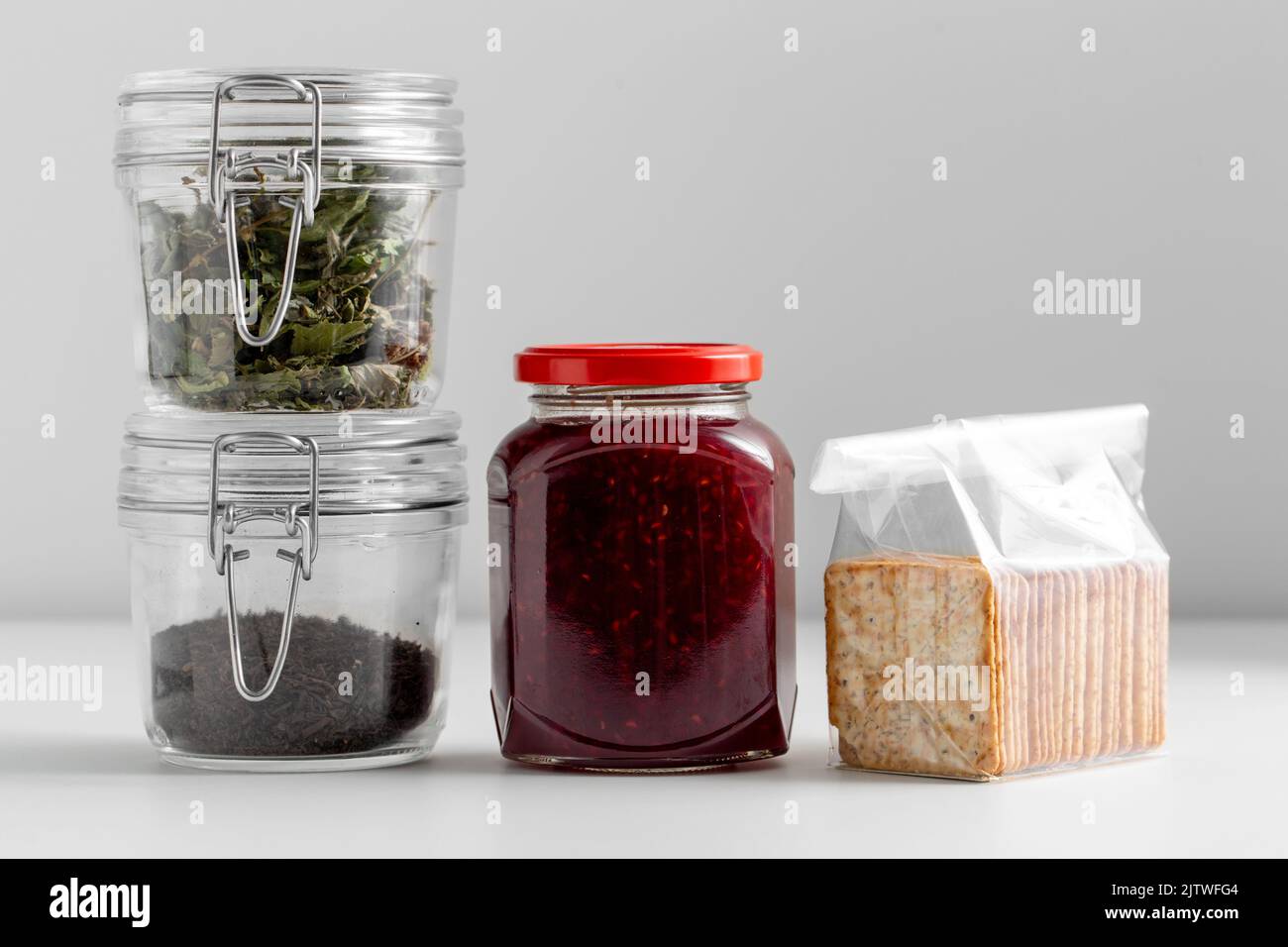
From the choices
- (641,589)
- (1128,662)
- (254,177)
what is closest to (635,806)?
(641,589)

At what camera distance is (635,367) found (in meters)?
1.23

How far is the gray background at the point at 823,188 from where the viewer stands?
2078mm

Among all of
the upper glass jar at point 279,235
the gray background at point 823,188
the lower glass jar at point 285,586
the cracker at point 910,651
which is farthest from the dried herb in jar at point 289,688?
the gray background at point 823,188

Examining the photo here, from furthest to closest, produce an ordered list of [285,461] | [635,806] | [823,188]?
[823,188]
[285,461]
[635,806]

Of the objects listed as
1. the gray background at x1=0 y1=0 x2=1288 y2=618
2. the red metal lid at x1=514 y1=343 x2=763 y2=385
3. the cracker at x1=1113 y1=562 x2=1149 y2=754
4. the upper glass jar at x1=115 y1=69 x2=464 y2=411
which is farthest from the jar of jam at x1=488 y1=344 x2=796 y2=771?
the gray background at x1=0 y1=0 x2=1288 y2=618

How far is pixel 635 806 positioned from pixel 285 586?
0.92 ft

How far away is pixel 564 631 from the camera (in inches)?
48.2

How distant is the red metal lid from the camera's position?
123 centimetres

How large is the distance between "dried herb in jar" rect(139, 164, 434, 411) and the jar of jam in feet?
0.32

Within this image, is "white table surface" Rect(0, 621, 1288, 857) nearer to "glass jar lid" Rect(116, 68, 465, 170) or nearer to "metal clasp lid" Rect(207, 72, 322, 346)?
"metal clasp lid" Rect(207, 72, 322, 346)

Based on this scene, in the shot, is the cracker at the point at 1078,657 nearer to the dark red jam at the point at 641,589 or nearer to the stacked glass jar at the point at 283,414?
the dark red jam at the point at 641,589

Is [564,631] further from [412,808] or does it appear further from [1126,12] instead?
[1126,12]

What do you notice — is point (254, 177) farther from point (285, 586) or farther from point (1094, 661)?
point (1094, 661)
